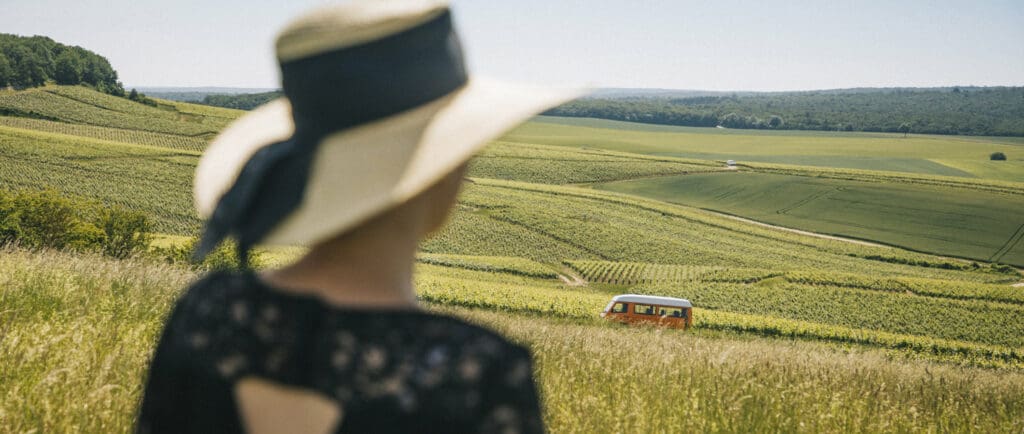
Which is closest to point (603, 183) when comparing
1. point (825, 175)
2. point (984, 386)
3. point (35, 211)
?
point (825, 175)

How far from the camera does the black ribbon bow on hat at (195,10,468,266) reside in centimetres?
115

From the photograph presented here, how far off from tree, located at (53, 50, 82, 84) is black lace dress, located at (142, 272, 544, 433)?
465 feet

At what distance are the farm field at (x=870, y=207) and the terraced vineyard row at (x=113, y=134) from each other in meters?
47.6

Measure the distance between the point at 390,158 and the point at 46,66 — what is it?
460 ft

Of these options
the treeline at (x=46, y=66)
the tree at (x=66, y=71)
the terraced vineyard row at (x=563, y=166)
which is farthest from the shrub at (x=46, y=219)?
the tree at (x=66, y=71)

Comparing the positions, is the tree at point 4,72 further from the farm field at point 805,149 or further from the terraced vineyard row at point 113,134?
the farm field at point 805,149

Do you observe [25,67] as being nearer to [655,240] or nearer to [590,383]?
[655,240]

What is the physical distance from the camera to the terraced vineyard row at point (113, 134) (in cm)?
7262

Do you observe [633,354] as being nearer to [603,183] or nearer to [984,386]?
[984,386]

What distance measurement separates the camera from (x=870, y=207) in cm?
7450

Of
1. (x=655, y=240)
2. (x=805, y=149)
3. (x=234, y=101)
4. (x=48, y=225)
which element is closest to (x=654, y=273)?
(x=655, y=240)

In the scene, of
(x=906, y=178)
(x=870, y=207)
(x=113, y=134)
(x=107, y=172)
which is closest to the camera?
(x=107, y=172)

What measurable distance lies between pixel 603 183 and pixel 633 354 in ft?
277

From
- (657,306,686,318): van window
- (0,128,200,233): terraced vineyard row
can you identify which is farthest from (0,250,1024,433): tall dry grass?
(0,128,200,233): terraced vineyard row
